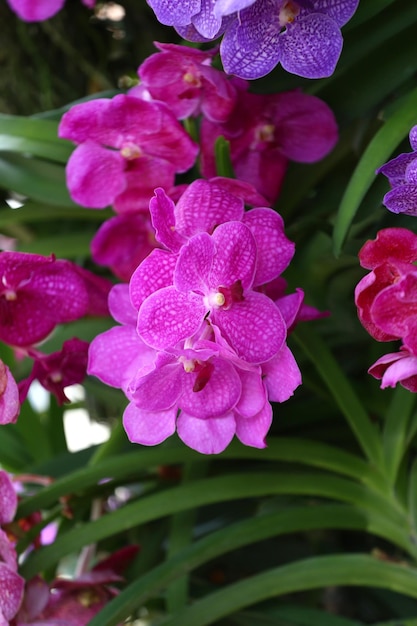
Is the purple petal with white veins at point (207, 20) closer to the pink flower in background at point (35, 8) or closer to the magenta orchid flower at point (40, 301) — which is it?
the magenta orchid flower at point (40, 301)

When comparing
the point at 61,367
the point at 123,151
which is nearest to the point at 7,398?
the point at 61,367

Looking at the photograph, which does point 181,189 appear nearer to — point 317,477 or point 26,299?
point 26,299

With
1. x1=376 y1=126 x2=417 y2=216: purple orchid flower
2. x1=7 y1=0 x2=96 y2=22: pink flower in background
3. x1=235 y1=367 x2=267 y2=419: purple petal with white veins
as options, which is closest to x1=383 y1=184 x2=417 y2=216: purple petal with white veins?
x1=376 y1=126 x2=417 y2=216: purple orchid flower

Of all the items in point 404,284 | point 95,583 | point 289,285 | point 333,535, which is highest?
point 404,284

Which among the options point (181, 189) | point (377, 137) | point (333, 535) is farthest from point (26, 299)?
point (333, 535)

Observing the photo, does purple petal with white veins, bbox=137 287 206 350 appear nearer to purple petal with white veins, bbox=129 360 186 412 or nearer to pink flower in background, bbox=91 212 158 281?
purple petal with white veins, bbox=129 360 186 412

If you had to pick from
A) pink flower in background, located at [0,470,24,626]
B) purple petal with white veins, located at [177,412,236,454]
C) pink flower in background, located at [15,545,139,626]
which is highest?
purple petal with white veins, located at [177,412,236,454]

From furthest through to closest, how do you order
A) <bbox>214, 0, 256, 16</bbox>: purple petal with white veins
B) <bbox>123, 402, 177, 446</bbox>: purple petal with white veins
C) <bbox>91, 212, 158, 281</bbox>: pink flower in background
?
1. <bbox>91, 212, 158, 281</bbox>: pink flower in background
2. <bbox>123, 402, 177, 446</bbox>: purple petal with white veins
3. <bbox>214, 0, 256, 16</bbox>: purple petal with white veins

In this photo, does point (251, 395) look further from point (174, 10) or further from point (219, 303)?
point (174, 10)
